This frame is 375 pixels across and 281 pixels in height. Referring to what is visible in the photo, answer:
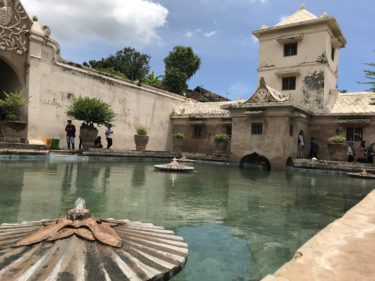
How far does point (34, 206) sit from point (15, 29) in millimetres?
12720

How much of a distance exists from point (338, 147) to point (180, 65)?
72.3ft

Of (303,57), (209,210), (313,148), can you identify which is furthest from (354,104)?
(209,210)

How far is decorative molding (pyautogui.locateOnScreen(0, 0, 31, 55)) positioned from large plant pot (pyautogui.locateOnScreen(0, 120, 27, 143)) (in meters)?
3.44

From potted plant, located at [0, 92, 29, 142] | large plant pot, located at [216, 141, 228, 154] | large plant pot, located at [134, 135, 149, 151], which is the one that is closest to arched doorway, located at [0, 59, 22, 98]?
potted plant, located at [0, 92, 29, 142]

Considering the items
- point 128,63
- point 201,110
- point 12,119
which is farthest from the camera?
point 128,63

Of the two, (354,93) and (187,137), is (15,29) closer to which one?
(187,137)

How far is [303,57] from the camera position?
19188 mm

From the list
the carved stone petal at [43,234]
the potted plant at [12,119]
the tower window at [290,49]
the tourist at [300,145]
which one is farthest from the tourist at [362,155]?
the carved stone petal at [43,234]

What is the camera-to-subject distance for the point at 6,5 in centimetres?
1471

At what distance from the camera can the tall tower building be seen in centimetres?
1855

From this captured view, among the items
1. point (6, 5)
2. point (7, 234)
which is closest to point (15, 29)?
point (6, 5)

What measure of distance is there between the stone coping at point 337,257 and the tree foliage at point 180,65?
104 ft

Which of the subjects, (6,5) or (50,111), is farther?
Result: (50,111)

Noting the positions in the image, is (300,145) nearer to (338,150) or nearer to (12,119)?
(338,150)
